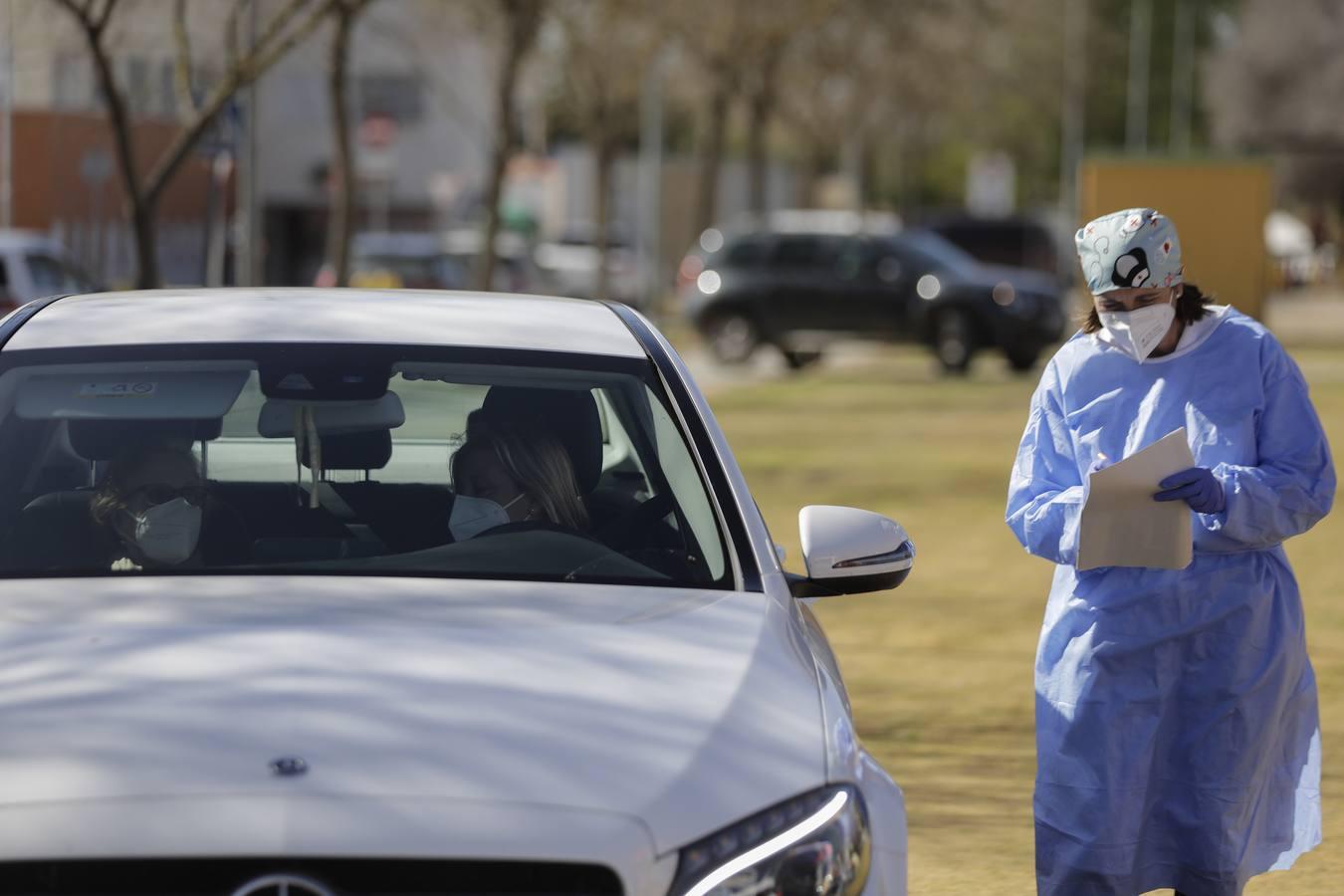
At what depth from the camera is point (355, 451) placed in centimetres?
439

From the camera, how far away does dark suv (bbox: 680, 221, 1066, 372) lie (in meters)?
29.8

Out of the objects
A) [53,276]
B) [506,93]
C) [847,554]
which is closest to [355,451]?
[847,554]

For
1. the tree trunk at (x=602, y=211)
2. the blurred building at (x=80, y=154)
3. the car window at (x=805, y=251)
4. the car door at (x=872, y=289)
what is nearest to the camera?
the blurred building at (x=80, y=154)

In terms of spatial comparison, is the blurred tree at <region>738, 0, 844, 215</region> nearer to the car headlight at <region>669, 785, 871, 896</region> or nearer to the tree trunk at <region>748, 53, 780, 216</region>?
the tree trunk at <region>748, 53, 780, 216</region>

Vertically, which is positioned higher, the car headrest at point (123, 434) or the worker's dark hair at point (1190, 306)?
the worker's dark hair at point (1190, 306)

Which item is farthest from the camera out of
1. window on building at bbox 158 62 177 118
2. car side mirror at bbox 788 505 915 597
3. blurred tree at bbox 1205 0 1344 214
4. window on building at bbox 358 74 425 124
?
blurred tree at bbox 1205 0 1344 214

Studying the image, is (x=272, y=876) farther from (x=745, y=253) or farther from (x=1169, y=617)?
(x=745, y=253)

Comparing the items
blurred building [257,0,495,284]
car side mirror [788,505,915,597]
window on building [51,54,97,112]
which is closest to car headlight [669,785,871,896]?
car side mirror [788,505,915,597]

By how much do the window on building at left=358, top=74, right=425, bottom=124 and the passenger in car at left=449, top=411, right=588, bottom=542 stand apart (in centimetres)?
5273

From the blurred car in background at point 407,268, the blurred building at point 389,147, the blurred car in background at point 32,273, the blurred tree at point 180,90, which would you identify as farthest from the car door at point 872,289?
the blurred building at point 389,147

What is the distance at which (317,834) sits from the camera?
2.94 metres

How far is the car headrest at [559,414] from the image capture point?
4516 mm

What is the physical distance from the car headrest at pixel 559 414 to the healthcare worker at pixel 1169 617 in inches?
35.9

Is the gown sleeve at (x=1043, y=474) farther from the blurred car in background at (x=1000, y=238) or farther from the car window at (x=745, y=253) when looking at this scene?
the blurred car in background at (x=1000, y=238)
